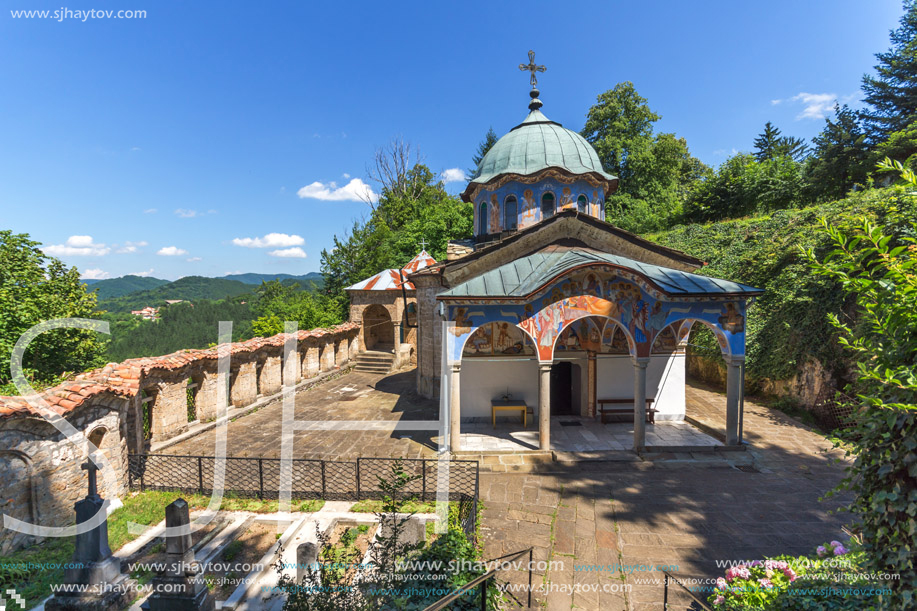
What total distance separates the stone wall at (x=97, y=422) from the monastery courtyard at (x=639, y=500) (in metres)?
1.14

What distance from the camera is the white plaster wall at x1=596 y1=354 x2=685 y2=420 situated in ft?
34.4

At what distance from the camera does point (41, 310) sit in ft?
42.6

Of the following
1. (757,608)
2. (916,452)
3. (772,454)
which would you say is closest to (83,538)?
(757,608)

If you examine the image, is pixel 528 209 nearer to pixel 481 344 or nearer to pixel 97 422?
pixel 481 344

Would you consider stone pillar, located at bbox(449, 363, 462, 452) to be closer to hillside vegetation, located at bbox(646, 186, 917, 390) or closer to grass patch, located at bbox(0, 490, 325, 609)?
grass patch, located at bbox(0, 490, 325, 609)

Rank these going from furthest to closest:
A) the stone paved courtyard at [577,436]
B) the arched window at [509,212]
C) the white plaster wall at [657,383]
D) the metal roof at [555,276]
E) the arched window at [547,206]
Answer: the arched window at [509,212] → the arched window at [547,206] → the white plaster wall at [657,383] → the stone paved courtyard at [577,436] → the metal roof at [555,276]

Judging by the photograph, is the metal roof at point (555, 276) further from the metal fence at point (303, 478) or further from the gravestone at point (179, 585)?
the gravestone at point (179, 585)

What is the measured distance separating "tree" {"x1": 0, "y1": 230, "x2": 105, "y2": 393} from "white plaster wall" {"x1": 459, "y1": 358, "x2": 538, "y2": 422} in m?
13.2

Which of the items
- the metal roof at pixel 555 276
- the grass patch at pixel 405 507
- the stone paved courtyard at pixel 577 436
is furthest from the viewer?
the stone paved courtyard at pixel 577 436

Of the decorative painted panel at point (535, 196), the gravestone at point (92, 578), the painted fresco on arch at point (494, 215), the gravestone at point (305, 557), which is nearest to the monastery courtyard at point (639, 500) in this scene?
the gravestone at point (305, 557)

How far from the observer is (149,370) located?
8.81 metres

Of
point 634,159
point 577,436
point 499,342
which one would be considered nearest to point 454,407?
point 499,342

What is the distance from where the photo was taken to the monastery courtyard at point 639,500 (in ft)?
16.3

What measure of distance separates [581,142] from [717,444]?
10700 mm
